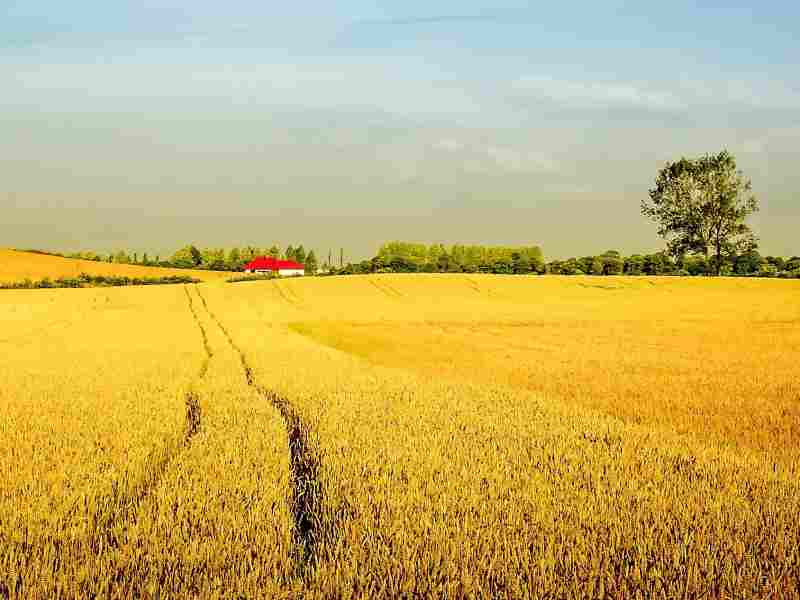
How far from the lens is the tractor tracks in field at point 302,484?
14.6 ft

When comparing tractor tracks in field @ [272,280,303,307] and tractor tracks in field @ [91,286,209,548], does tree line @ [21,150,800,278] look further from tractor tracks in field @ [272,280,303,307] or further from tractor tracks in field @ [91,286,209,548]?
tractor tracks in field @ [91,286,209,548]

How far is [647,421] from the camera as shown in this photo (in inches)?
387

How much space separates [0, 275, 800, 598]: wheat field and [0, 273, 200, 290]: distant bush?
46.3m

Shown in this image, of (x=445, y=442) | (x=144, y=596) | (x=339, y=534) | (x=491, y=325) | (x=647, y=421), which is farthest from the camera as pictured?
(x=491, y=325)

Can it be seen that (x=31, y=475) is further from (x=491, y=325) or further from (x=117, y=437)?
(x=491, y=325)

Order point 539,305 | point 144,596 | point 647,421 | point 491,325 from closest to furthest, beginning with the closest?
point 144,596 → point 647,421 → point 491,325 → point 539,305

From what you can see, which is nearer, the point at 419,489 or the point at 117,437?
the point at 419,489

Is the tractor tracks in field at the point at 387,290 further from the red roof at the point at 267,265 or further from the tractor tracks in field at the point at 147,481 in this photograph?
the red roof at the point at 267,265

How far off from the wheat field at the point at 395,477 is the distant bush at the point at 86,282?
46272 mm

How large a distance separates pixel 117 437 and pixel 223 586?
4.33 meters

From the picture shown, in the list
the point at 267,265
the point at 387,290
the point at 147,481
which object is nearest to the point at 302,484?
the point at 147,481

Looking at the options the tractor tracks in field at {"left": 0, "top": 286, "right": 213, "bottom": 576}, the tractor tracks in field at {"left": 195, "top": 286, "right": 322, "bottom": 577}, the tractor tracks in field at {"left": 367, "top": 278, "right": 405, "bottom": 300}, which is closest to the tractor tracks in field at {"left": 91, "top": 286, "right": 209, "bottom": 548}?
the tractor tracks in field at {"left": 0, "top": 286, "right": 213, "bottom": 576}

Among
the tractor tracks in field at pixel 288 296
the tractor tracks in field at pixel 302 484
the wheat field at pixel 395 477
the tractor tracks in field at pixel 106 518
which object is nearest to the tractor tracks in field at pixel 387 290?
the tractor tracks in field at pixel 288 296

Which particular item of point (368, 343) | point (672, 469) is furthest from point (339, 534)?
point (368, 343)
